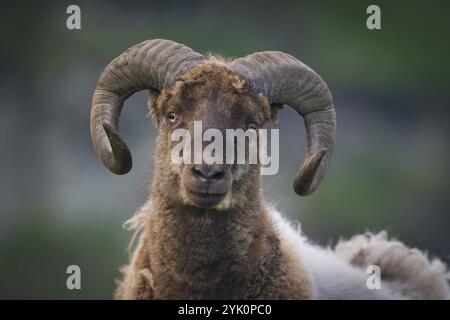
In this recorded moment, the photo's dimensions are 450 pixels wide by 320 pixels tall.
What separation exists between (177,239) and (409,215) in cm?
1425

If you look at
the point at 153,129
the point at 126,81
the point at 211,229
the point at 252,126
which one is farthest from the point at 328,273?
the point at 153,129

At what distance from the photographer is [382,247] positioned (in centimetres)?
973

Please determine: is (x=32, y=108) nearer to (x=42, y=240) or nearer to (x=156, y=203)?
(x=42, y=240)

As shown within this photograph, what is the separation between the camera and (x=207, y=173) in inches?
286

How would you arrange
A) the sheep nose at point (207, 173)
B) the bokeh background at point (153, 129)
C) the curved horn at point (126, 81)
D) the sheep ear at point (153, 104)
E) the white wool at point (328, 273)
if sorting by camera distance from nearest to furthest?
1. the sheep nose at point (207, 173)
2. the curved horn at point (126, 81)
3. the sheep ear at point (153, 104)
4. the white wool at point (328, 273)
5. the bokeh background at point (153, 129)

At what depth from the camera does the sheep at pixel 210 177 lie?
756 centimetres

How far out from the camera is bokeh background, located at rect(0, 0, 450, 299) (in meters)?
18.2

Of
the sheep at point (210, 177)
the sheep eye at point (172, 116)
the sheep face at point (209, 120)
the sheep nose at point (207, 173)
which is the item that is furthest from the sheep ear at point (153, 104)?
the sheep nose at point (207, 173)

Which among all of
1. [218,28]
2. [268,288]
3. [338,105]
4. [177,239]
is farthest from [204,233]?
[218,28]

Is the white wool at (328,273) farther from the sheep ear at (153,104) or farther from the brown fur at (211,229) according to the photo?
the sheep ear at (153,104)

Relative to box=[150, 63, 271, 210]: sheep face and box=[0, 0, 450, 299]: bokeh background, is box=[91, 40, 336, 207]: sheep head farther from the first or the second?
box=[0, 0, 450, 299]: bokeh background

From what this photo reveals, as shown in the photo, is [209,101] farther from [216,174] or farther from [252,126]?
[216,174]

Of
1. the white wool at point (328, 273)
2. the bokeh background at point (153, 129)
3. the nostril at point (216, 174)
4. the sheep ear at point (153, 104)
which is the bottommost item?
the white wool at point (328, 273)

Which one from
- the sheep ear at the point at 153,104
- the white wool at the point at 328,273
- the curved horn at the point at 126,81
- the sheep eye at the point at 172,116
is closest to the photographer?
the sheep eye at the point at 172,116
